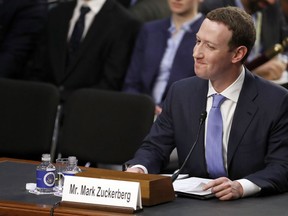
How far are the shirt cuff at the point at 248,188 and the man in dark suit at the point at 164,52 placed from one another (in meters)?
2.13

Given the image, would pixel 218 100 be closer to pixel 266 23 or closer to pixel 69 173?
pixel 69 173

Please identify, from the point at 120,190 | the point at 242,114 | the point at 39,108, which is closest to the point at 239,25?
the point at 242,114

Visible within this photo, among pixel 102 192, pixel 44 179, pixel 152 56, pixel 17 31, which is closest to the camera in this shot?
pixel 102 192

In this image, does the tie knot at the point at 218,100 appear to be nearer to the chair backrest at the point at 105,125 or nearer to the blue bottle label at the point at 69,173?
the blue bottle label at the point at 69,173

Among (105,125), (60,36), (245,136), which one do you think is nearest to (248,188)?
(245,136)

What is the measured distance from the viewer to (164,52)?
558 centimetres

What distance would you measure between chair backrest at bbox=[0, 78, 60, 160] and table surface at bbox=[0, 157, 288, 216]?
1.45 m

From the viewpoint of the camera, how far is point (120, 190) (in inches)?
114

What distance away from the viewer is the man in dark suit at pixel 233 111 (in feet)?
11.5

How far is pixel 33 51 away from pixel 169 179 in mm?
3231

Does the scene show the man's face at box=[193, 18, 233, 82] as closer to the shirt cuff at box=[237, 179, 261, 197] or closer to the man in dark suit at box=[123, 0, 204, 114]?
the shirt cuff at box=[237, 179, 261, 197]

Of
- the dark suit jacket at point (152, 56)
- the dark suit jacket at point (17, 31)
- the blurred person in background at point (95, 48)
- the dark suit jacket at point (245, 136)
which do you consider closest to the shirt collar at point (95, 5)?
the blurred person in background at point (95, 48)

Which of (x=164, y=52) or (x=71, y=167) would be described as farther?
(x=164, y=52)

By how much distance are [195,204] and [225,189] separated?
0.50 ft
